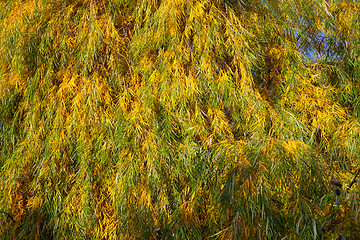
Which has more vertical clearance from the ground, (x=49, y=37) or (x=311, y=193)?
(x=49, y=37)

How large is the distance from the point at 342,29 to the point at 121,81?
4.08ft

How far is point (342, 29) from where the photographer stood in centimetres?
218

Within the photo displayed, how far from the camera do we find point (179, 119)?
1755 millimetres

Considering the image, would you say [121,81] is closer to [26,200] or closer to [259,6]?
[26,200]

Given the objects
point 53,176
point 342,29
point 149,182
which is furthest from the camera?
point 342,29

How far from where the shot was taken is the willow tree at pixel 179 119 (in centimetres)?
149

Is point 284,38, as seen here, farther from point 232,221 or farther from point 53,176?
point 53,176

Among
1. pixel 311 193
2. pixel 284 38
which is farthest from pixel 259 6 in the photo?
pixel 311 193

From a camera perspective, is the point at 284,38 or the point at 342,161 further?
the point at 284,38

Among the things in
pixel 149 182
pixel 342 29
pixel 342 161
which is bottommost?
pixel 149 182

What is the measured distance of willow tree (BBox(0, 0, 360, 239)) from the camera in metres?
1.49

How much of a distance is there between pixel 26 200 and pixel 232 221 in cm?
98

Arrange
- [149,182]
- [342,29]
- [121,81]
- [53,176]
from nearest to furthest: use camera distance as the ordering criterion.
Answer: [149,182] → [53,176] → [121,81] → [342,29]

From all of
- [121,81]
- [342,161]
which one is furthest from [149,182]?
[342,161]
